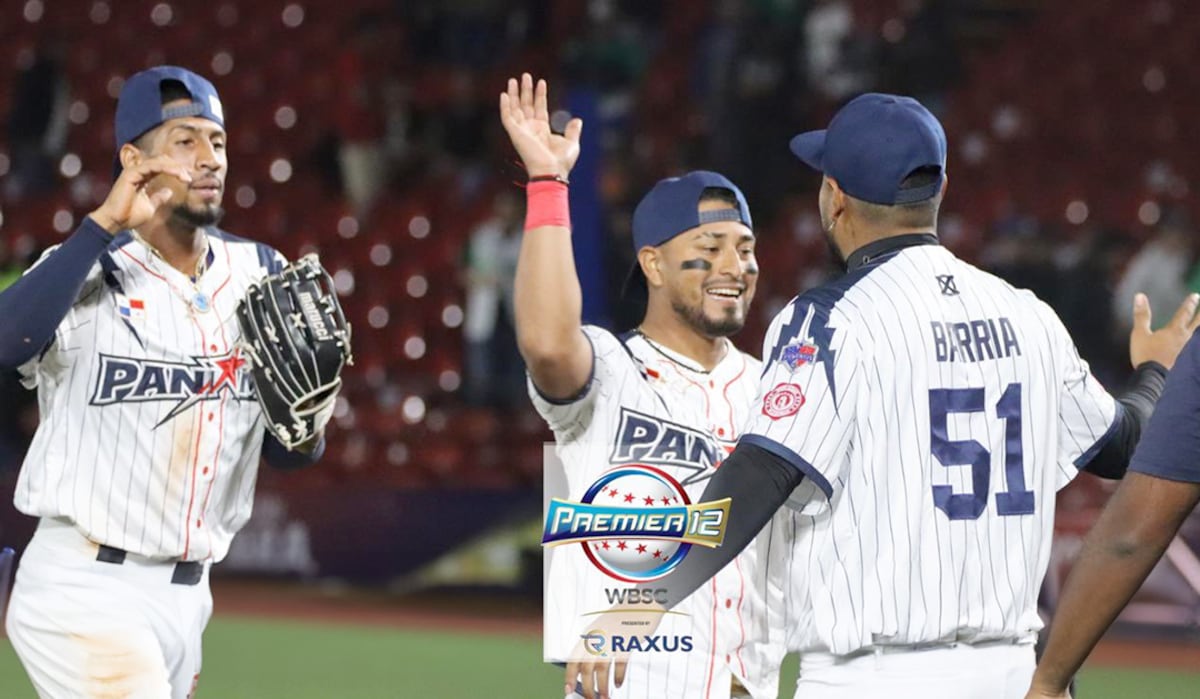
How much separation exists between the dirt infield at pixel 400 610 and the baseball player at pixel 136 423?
6.18 meters

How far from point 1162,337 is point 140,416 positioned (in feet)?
8.87

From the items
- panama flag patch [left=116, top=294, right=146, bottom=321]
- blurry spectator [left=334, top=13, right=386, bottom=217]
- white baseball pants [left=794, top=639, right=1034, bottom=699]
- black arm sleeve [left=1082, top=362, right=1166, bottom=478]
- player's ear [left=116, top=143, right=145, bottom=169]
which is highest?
blurry spectator [left=334, top=13, right=386, bottom=217]

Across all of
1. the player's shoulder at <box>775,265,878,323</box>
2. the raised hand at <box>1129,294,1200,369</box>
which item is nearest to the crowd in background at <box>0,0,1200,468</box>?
the raised hand at <box>1129,294,1200,369</box>

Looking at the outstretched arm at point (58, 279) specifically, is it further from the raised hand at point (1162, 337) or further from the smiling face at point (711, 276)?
the raised hand at point (1162, 337)

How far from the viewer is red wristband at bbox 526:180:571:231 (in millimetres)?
3609

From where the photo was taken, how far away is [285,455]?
15.6 feet

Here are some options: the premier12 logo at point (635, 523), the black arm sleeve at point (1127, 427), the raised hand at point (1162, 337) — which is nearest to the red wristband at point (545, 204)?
the premier12 logo at point (635, 523)

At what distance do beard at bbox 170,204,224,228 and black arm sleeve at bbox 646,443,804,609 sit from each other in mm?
2014

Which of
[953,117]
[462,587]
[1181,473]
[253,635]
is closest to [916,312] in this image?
[1181,473]

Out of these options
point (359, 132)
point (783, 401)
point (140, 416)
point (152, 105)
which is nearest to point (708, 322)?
point (783, 401)

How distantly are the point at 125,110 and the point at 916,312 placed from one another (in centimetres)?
256

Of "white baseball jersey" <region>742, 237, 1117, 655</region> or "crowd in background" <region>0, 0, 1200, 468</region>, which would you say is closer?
"white baseball jersey" <region>742, 237, 1117, 655</region>

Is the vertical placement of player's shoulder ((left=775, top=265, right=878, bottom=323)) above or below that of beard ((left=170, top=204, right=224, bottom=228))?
below

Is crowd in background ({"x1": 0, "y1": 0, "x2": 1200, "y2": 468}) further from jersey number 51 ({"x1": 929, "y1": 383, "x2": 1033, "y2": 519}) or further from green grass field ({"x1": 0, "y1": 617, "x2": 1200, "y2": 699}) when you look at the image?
jersey number 51 ({"x1": 929, "y1": 383, "x2": 1033, "y2": 519})
